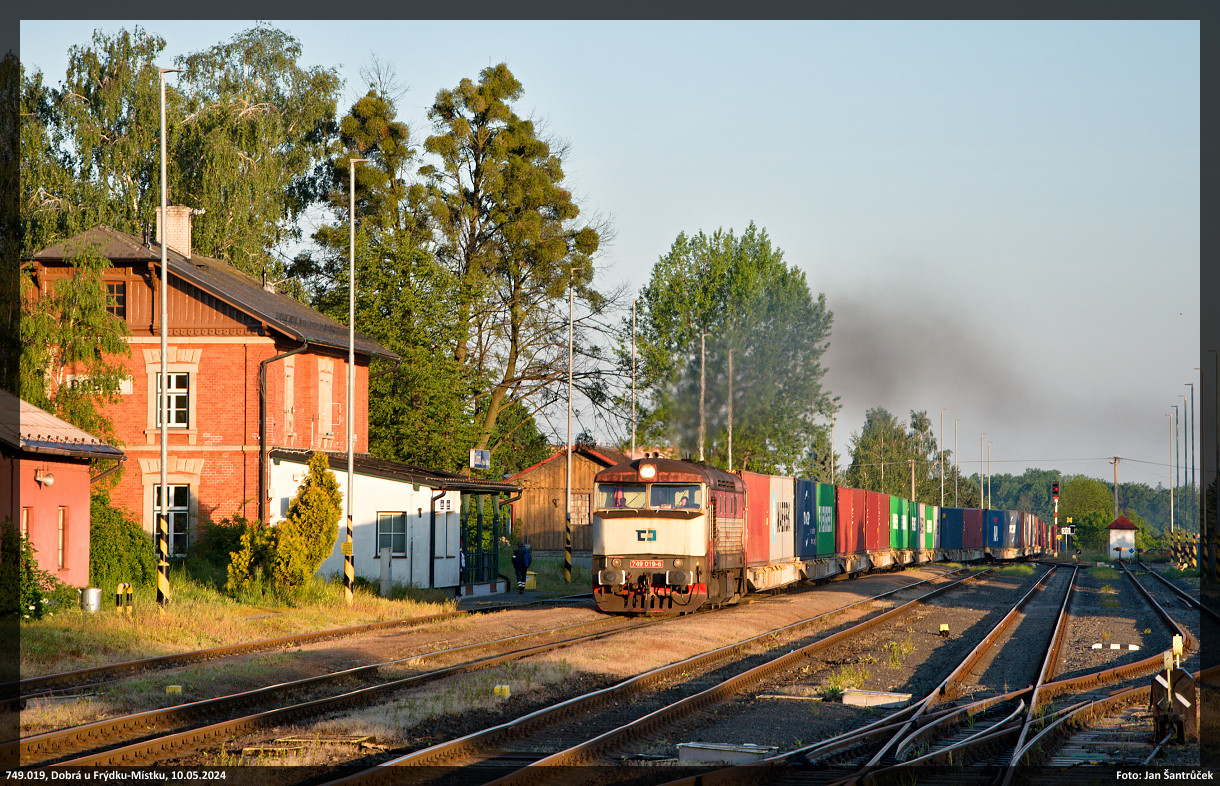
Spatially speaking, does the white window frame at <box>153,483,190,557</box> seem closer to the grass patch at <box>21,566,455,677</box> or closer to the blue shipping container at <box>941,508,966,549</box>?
the grass patch at <box>21,566,455,677</box>

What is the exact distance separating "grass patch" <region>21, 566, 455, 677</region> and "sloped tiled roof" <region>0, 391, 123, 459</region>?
3095mm

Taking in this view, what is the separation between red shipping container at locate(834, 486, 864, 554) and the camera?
4116 cm

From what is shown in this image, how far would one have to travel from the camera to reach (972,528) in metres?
70.6

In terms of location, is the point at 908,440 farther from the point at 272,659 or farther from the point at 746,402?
the point at 272,659

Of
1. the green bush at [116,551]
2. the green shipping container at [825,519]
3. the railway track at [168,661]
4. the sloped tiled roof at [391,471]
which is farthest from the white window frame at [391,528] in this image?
the green shipping container at [825,519]

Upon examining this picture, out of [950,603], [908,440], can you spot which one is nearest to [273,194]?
[950,603]

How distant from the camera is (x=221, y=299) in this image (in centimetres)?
3306

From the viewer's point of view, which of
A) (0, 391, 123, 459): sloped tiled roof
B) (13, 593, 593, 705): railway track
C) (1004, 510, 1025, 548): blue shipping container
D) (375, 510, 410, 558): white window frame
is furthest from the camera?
(1004, 510, 1025, 548): blue shipping container

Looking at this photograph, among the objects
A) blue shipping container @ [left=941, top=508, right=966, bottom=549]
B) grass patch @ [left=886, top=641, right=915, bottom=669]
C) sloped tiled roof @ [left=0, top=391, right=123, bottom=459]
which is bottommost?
blue shipping container @ [left=941, top=508, right=966, bottom=549]

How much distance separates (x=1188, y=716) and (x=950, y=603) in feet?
71.0

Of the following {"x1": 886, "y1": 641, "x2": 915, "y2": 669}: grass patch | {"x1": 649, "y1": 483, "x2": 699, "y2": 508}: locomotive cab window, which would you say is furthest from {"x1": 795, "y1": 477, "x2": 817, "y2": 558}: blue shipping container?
{"x1": 886, "y1": 641, "x2": 915, "y2": 669}: grass patch

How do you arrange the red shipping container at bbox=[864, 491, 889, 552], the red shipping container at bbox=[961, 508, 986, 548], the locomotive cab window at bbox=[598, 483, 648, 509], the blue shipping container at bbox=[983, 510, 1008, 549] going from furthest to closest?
the blue shipping container at bbox=[983, 510, 1008, 549], the red shipping container at bbox=[961, 508, 986, 548], the red shipping container at bbox=[864, 491, 889, 552], the locomotive cab window at bbox=[598, 483, 648, 509]

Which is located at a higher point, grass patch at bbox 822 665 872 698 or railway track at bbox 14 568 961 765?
railway track at bbox 14 568 961 765

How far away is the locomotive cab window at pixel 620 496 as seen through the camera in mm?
24594
